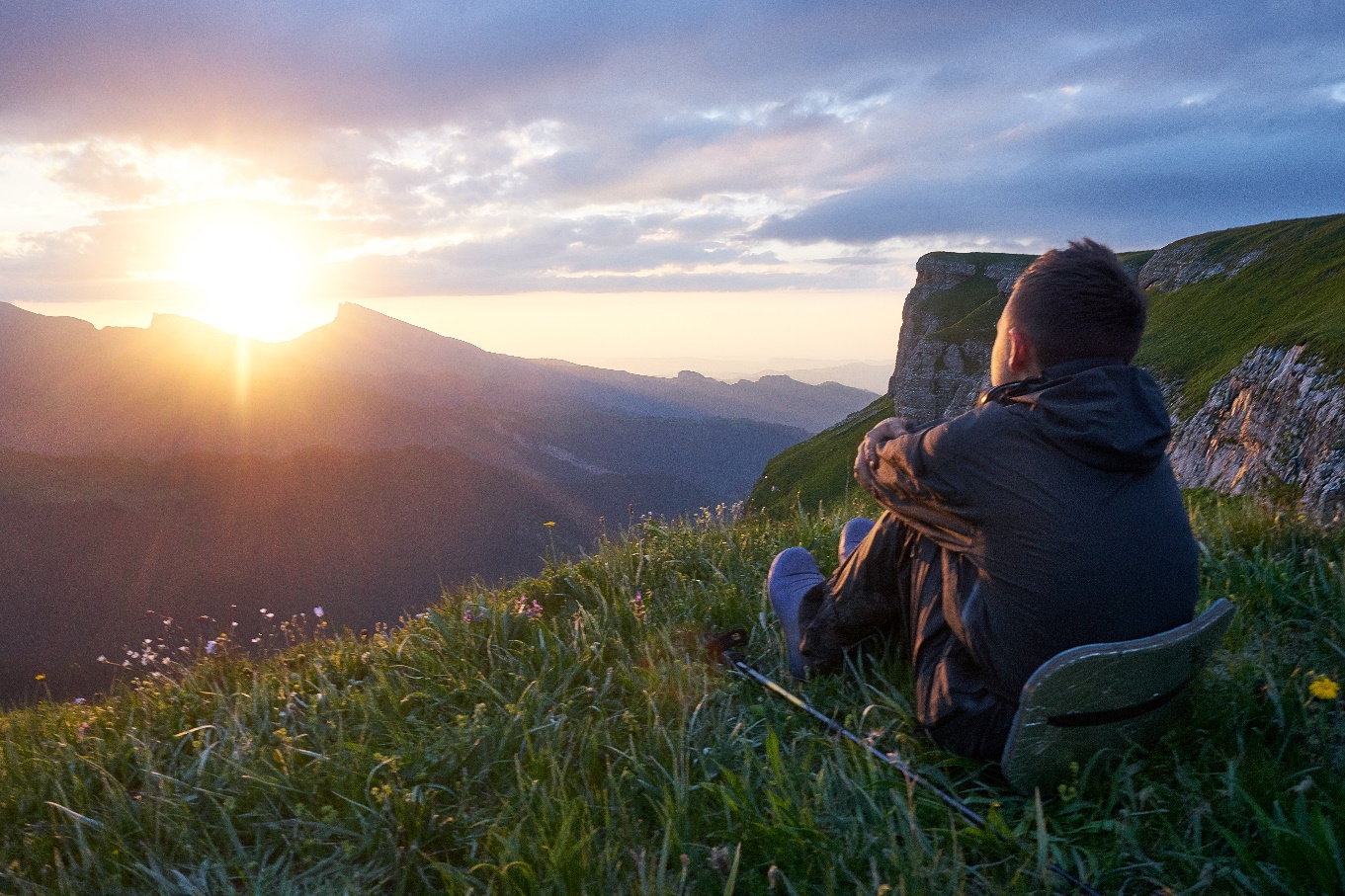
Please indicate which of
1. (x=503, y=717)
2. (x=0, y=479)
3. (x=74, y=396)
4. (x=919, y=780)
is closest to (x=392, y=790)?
(x=503, y=717)

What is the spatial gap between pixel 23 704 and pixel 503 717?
9.71ft

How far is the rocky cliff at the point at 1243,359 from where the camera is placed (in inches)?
484

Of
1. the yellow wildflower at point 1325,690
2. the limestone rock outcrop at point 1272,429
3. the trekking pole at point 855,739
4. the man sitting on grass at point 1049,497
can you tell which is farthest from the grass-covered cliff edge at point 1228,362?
the trekking pole at point 855,739

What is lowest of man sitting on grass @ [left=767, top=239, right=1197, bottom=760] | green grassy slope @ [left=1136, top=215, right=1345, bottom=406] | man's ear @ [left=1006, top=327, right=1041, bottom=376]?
man sitting on grass @ [left=767, top=239, right=1197, bottom=760]

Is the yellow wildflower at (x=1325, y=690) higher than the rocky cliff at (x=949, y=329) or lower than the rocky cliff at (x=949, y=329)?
lower

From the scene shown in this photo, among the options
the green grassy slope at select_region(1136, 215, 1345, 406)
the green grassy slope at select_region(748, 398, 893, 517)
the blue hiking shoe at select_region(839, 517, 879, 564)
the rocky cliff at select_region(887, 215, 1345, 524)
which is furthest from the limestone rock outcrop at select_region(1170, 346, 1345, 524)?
the green grassy slope at select_region(748, 398, 893, 517)

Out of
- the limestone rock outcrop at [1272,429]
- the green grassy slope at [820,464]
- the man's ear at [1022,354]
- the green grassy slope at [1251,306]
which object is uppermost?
the green grassy slope at [1251,306]

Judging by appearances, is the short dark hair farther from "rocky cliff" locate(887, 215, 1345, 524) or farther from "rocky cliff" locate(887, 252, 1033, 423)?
"rocky cliff" locate(887, 252, 1033, 423)

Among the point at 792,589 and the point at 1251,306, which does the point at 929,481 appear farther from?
the point at 1251,306

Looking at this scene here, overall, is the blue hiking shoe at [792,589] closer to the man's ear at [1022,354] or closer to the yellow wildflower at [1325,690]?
the man's ear at [1022,354]

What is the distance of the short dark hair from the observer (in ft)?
8.40

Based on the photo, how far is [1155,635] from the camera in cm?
245

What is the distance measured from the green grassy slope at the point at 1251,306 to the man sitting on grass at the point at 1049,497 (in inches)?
743

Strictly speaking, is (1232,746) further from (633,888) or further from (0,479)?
Result: (0,479)
